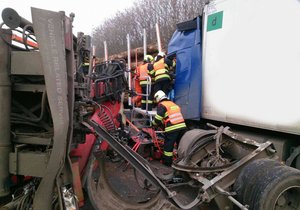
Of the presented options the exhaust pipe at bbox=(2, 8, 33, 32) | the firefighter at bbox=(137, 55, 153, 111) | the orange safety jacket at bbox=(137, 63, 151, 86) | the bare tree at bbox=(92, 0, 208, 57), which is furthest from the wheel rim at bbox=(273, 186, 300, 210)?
the bare tree at bbox=(92, 0, 208, 57)

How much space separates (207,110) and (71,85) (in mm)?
2994

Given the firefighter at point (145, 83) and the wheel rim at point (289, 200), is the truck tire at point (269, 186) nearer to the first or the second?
the wheel rim at point (289, 200)

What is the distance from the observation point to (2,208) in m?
2.51

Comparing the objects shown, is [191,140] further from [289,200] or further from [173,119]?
[173,119]

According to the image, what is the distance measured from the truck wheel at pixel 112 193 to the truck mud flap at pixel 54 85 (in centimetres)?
61

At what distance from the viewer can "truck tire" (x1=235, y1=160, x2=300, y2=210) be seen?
2.71 metres

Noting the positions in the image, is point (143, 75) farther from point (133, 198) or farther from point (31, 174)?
point (31, 174)

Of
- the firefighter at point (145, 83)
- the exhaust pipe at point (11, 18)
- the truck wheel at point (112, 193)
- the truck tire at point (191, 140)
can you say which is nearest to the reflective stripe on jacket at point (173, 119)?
the truck tire at point (191, 140)

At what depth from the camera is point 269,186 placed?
2.72 m

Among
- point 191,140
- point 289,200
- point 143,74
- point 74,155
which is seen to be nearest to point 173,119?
point 191,140

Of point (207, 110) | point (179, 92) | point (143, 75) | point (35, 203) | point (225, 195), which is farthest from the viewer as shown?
point (143, 75)

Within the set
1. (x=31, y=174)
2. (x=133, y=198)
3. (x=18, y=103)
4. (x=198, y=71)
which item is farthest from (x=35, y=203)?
(x=198, y=71)

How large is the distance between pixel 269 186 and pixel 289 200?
1.22 ft

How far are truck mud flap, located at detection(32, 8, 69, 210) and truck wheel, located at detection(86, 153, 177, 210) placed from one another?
0.61 meters
